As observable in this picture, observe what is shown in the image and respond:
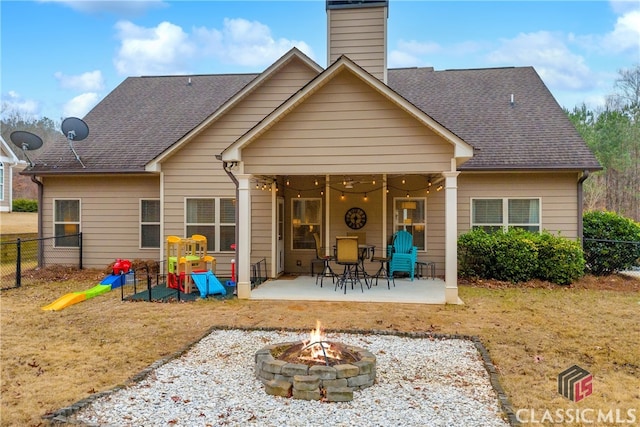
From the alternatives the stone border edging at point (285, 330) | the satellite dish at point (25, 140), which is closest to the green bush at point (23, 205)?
the satellite dish at point (25, 140)

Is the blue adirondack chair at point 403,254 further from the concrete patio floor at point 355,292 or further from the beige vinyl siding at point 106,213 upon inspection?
the beige vinyl siding at point 106,213

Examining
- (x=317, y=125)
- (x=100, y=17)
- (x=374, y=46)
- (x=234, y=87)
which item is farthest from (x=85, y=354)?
(x=100, y=17)

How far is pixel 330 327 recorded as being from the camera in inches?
251

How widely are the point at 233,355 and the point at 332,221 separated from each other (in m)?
6.20

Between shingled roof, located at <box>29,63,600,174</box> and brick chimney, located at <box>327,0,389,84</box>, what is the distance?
253cm

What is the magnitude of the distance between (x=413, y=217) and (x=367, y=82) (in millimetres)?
4240

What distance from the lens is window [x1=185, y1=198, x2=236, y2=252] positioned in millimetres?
10820

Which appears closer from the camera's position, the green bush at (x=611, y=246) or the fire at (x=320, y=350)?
the fire at (x=320, y=350)

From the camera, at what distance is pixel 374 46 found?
10859mm

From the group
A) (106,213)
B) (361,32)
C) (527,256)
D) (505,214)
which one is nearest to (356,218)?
(505,214)

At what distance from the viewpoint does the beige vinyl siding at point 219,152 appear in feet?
34.7

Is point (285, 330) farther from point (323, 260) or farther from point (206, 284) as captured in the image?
point (323, 260)

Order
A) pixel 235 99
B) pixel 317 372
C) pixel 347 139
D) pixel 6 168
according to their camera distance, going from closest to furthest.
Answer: pixel 317 372 < pixel 347 139 < pixel 235 99 < pixel 6 168

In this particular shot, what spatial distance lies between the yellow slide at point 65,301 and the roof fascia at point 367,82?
12.7 feet
